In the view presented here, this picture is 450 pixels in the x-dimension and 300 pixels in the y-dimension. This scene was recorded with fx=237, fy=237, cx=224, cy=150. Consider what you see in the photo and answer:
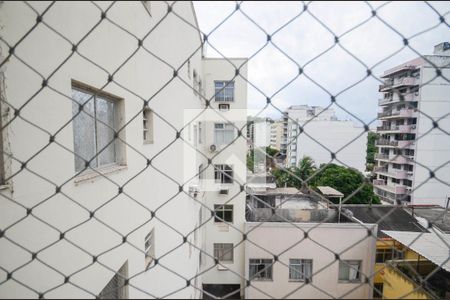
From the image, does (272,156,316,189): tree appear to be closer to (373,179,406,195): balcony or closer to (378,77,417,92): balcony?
(373,179,406,195): balcony

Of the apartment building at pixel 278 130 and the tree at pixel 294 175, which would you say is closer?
the tree at pixel 294 175

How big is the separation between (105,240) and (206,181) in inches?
185

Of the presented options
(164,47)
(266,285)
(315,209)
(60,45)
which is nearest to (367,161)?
(266,285)

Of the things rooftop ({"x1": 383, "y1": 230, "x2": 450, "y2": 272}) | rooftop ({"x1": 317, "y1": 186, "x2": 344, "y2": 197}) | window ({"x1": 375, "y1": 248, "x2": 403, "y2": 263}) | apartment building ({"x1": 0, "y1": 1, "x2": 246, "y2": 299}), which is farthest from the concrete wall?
rooftop ({"x1": 383, "y1": 230, "x2": 450, "y2": 272})

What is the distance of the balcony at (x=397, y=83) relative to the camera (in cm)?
69

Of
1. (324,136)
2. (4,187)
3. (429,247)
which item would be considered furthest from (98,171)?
(429,247)

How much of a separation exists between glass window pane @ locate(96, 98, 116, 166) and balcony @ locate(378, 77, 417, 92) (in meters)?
1.42

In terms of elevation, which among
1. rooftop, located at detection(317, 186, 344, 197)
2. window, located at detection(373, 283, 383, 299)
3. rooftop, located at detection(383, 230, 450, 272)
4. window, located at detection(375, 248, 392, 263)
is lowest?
rooftop, located at detection(383, 230, 450, 272)

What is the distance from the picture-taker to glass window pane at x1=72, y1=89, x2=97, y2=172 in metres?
1.29

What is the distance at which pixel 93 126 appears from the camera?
1484 millimetres

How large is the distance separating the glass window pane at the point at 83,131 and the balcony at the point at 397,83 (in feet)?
4.33

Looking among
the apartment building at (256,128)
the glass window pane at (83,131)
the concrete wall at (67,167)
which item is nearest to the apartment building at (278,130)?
the apartment building at (256,128)

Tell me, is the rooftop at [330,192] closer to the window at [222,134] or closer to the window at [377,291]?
the window at [377,291]

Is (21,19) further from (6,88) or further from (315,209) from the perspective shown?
(315,209)
